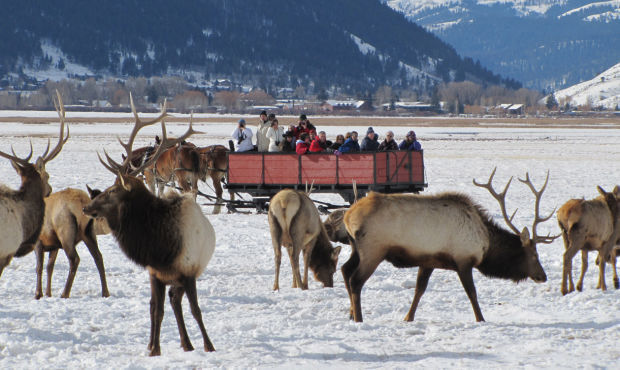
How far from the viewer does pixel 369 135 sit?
16.8 metres

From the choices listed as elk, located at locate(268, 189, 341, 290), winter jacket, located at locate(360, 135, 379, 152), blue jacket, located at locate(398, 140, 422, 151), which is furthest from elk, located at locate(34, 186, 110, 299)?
blue jacket, located at locate(398, 140, 422, 151)

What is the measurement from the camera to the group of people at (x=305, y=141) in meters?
16.8

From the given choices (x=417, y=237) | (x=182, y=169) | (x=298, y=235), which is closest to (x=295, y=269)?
(x=298, y=235)

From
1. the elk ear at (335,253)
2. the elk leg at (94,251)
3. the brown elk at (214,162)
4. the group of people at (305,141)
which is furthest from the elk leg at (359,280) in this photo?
the brown elk at (214,162)

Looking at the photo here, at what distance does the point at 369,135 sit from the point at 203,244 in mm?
9812

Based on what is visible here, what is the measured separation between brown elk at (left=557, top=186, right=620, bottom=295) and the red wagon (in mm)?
6099

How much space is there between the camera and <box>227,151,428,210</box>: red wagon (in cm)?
1630

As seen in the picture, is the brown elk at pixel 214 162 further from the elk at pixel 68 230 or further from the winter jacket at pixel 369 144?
the elk at pixel 68 230

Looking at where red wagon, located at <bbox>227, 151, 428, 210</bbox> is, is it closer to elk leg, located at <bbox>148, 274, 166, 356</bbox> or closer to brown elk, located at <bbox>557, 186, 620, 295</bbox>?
brown elk, located at <bbox>557, 186, 620, 295</bbox>

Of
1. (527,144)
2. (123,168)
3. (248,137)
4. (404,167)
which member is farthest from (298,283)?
(527,144)

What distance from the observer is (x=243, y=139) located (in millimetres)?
18766

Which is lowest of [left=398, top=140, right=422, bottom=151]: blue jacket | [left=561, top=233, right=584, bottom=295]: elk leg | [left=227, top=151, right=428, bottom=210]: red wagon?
[left=561, top=233, right=584, bottom=295]: elk leg

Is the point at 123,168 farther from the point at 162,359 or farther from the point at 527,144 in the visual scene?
the point at 527,144

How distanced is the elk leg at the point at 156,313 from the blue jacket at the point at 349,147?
9.60 m
